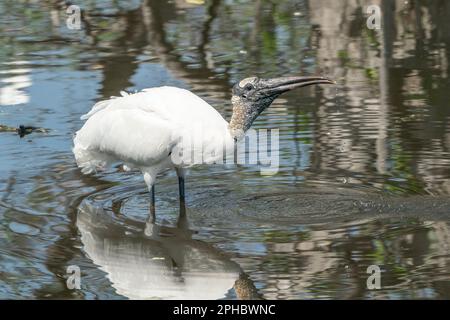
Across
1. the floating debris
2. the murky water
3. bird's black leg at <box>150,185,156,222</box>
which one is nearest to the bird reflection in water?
the murky water

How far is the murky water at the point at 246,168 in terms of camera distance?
7957mm

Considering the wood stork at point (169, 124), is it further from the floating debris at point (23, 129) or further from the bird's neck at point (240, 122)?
the floating debris at point (23, 129)

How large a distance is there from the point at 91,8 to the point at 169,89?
7842mm

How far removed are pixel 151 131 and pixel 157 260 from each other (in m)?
1.15

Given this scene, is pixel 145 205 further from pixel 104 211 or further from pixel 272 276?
pixel 272 276

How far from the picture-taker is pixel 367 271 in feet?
25.7

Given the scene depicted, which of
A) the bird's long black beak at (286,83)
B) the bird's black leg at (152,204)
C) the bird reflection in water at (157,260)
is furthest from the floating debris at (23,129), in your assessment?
the bird's long black beak at (286,83)

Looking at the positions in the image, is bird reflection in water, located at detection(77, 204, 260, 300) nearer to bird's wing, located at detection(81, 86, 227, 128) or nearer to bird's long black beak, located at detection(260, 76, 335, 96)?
bird's wing, located at detection(81, 86, 227, 128)

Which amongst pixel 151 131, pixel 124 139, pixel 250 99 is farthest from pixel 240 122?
pixel 124 139

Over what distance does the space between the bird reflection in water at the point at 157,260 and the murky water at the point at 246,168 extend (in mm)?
17

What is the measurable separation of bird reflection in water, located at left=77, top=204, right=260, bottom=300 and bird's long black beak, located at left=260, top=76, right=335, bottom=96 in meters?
1.16

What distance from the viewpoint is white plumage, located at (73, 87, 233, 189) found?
8906mm

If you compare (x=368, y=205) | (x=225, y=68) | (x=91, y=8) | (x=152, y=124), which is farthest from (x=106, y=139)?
(x=91, y=8)

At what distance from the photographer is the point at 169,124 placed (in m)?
8.95
